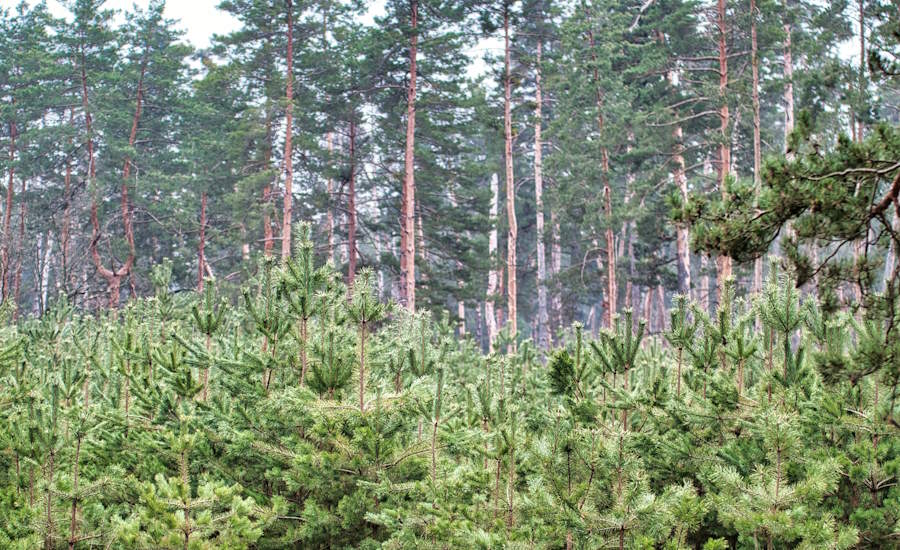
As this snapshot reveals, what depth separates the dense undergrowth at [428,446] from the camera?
4.70m

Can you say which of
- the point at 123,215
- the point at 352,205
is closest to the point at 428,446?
the point at 352,205

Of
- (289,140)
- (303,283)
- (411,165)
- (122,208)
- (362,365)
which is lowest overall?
(362,365)

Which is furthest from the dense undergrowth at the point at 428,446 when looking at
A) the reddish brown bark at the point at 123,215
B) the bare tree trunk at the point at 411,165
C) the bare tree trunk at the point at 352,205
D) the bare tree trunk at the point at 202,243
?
the bare tree trunk at the point at 202,243

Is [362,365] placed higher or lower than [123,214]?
lower

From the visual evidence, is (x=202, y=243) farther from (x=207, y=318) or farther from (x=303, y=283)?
(x=303, y=283)

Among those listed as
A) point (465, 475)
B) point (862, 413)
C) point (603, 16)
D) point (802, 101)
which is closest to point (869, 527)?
point (862, 413)

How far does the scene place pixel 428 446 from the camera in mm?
5449

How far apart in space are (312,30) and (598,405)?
19664 millimetres

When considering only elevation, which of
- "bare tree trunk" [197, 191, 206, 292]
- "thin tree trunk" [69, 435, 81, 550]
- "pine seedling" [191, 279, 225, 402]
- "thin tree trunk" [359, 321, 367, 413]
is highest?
"bare tree trunk" [197, 191, 206, 292]

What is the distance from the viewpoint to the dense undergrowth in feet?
15.4

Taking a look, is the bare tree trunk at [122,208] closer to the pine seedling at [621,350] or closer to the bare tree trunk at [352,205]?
the bare tree trunk at [352,205]

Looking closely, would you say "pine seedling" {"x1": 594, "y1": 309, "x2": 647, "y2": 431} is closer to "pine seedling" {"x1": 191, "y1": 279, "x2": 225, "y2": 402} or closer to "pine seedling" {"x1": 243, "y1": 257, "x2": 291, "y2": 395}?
"pine seedling" {"x1": 243, "y1": 257, "x2": 291, "y2": 395}

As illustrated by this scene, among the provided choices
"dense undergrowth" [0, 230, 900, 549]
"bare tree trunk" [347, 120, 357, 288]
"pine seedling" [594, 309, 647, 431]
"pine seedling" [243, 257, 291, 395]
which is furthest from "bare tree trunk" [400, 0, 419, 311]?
"pine seedling" [594, 309, 647, 431]

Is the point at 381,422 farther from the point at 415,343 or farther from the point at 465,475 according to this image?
the point at 415,343
